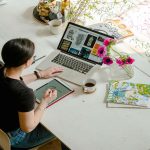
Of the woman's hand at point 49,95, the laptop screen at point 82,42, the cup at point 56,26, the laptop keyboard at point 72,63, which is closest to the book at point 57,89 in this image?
the woman's hand at point 49,95

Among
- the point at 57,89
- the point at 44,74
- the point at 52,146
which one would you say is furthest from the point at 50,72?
the point at 52,146

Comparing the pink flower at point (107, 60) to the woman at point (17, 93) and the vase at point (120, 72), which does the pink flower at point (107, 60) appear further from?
the woman at point (17, 93)

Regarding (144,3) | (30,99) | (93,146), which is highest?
(144,3)

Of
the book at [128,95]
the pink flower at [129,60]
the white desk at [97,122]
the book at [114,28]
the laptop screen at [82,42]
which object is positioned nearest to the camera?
the white desk at [97,122]

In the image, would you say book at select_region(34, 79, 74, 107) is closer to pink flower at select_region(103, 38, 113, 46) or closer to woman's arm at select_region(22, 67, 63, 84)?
woman's arm at select_region(22, 67, 63, 84)

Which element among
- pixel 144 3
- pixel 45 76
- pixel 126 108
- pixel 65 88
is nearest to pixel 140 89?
pixel 126 108

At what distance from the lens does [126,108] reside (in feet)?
5.57

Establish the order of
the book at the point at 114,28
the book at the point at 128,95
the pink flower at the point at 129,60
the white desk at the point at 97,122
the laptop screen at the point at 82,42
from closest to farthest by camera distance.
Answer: the white desk at the point at 97,122
the book at the point at 128,95
the pink flower at the point at 129,60
the laptop screen at the point at 82,42
the book at the point at 114,28

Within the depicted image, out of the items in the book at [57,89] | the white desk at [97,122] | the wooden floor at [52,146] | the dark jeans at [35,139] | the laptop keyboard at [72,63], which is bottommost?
the wooden floor at [52,146]

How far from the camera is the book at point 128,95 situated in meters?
1.71

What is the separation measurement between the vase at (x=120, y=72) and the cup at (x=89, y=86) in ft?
0.50

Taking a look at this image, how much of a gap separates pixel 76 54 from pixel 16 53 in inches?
23.8

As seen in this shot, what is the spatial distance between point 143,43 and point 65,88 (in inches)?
29.1

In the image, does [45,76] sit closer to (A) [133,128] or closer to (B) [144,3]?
(A) [133,128]
